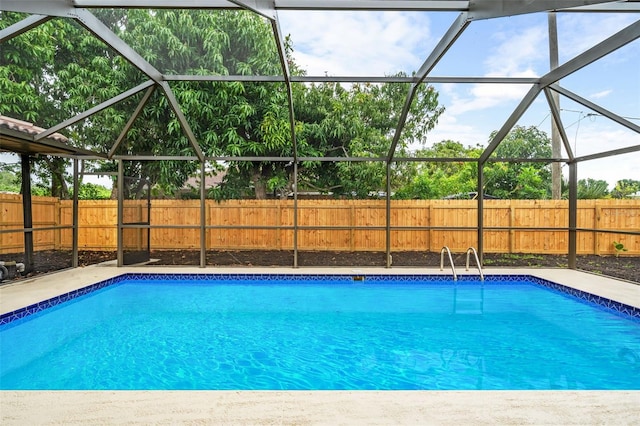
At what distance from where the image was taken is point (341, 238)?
9500mm

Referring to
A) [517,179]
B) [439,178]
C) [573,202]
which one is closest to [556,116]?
[573,202]

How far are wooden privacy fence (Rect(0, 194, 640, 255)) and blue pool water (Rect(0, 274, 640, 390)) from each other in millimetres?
2900

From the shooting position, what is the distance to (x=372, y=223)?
9516 mm

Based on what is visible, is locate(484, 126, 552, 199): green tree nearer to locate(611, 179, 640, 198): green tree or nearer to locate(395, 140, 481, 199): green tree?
locate(395, 140, 481, 199): green tree

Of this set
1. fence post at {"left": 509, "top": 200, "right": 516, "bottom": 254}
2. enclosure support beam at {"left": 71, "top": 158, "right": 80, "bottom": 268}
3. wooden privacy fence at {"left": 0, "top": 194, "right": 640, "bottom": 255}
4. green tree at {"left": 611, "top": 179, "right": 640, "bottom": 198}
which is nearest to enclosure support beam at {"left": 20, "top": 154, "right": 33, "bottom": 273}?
enclosure support beam at {"left": 71, "top": 158, "right": 80, "bottom": 268}

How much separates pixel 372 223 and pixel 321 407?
7.32 metres

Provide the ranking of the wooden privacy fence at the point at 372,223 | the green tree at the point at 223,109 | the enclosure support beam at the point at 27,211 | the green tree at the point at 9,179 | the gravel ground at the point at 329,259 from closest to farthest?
1. the enclosure support beam at the point at 27,211
2. the green tree at the point at 223,109
3. the gravel ground at the point at 329,259
4. the green tree at the point at 9,179
5. the wooden privacy fence at the point at 372,223

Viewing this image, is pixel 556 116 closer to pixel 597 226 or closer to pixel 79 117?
pixel 597 226

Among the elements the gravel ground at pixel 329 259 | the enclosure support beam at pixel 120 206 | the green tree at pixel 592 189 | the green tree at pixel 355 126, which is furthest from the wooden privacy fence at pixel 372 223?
the green tree at pixel 592 189

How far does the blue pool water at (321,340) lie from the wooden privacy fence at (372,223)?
290 centimetres

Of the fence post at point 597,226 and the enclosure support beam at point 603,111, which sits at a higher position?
the enclosure support beam at point 603,111

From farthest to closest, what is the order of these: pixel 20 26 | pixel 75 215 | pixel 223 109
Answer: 1. pixel 223 109
2. pixel 75 215
3. pixel 20 26

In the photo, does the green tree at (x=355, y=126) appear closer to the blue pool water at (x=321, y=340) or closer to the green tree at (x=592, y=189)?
the blue pool water at (x=321, y=340)

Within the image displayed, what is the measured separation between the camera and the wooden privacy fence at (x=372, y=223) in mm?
9211
